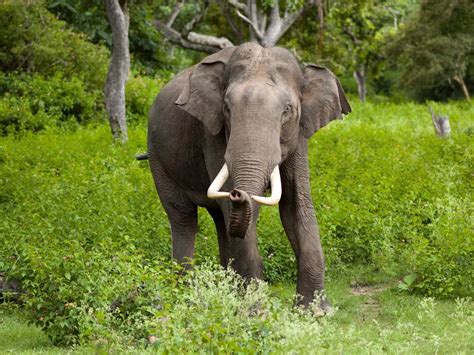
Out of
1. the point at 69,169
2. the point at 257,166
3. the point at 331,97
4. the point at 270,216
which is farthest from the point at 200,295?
the point at 69,169

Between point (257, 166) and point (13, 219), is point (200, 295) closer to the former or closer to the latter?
point (257, 166)

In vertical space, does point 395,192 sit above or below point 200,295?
below

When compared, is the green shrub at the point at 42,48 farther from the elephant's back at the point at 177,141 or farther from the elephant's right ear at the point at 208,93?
the elephant's right ear at the point at 208,93

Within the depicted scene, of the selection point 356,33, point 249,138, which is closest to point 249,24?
point 356,33

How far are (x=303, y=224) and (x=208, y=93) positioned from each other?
1316 millimetres

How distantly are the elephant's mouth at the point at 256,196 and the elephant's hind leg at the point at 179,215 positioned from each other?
2016 mm

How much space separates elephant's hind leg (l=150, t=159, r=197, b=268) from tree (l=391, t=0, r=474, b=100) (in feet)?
99.8

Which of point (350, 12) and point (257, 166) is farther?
point (350, 12)

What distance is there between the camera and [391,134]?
60.6 ft

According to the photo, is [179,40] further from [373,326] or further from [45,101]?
[373,326]

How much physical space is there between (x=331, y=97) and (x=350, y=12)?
21903mm

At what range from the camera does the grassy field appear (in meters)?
6.50

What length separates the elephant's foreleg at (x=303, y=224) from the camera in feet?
28.6

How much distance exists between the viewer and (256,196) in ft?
24.2
